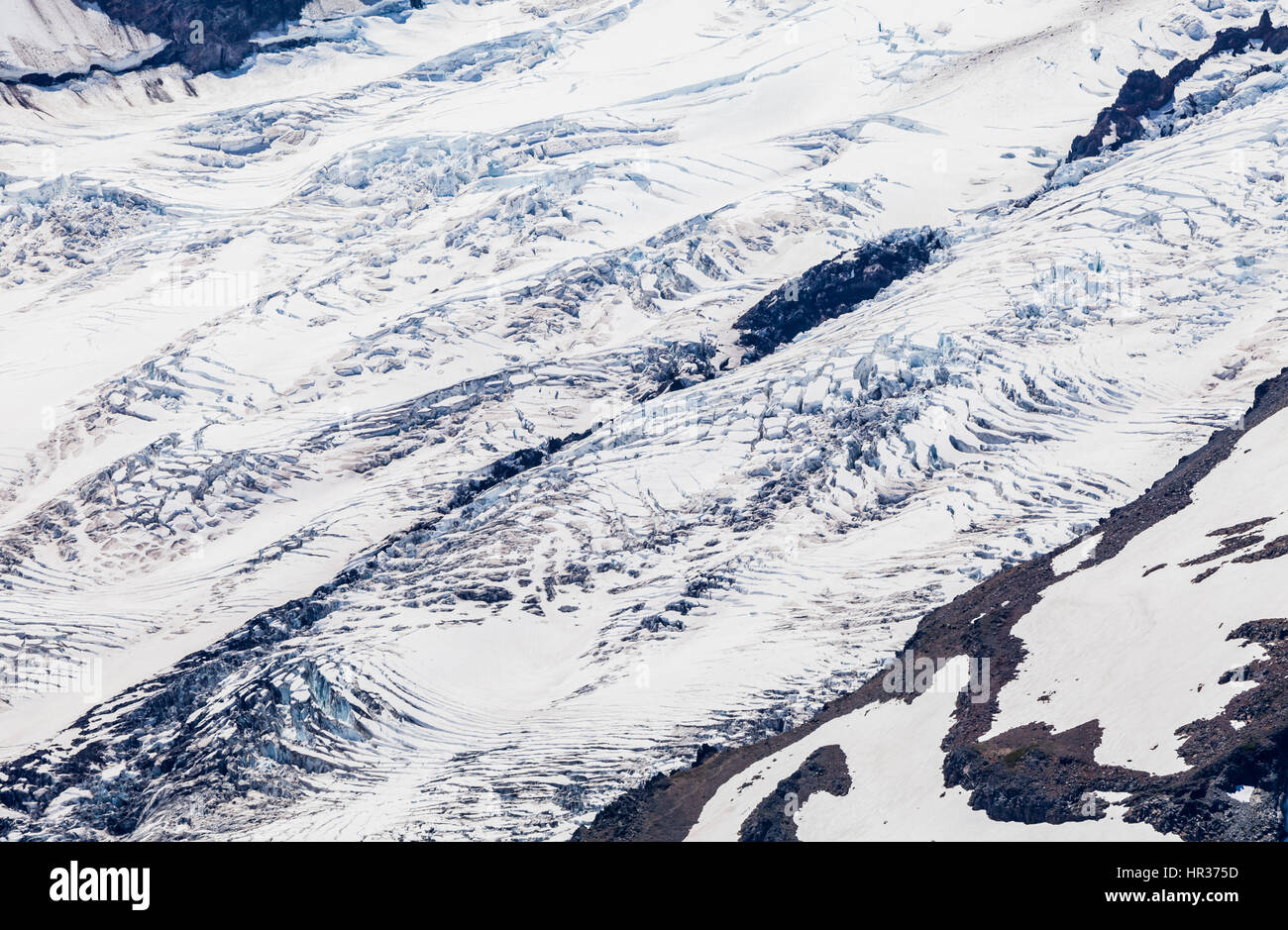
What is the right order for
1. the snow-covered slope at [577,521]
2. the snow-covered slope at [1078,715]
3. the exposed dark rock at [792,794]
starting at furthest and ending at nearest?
the snow-covered slope at [577,521], the exposed dark rock at [792,794], the snow-covered slope at [1078,715]

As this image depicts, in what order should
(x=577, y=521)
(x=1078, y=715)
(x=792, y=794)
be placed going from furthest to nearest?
1. (x=577, y=521)
2. (x=792, y=794)
3. (x=1078, y=715)

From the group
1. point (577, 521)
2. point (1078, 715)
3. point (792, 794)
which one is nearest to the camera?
point (1078, 715)

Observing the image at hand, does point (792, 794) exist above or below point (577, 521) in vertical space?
above

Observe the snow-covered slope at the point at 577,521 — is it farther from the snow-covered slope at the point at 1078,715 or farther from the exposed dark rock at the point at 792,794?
the exposed dark rock at the point at 792,794

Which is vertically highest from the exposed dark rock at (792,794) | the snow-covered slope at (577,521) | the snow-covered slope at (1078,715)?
the snow-covered slope at (1078,715)

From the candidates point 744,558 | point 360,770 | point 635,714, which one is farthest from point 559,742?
point 744,558

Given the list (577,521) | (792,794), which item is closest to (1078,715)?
(792,794)

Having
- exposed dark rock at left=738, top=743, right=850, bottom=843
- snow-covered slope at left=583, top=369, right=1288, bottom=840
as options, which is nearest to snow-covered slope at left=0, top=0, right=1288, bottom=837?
snow-covered slope at left=583, top=369, right=1288, bottom=840

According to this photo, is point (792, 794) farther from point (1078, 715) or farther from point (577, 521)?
point (577, 521)

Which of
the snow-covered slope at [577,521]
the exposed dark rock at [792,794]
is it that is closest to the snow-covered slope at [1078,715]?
the exposed dark rock at [792,794]
